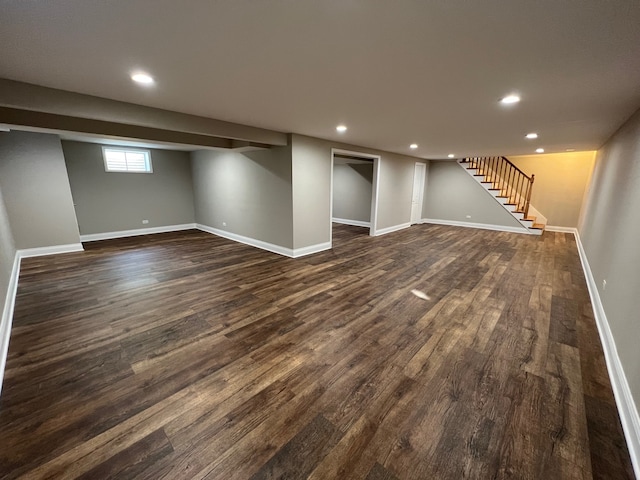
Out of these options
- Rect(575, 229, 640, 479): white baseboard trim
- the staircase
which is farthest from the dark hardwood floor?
the staircase

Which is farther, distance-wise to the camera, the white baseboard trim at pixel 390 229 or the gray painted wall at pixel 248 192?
the white baseboard trim at pixel 390 229

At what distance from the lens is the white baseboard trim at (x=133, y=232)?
6.24 m

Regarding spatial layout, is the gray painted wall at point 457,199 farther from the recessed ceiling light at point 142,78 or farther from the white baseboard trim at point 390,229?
the recessed ceiling light at point 142,78

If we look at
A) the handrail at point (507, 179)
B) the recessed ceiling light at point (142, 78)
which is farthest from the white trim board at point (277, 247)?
the handrail at point (507, 179)

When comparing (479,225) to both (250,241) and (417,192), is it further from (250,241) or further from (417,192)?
(250,241)

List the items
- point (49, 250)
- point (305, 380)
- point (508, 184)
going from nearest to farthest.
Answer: point (305, 380)
point (49, 250)
point (508, 184)

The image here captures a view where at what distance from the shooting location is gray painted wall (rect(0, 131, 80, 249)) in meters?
4.46

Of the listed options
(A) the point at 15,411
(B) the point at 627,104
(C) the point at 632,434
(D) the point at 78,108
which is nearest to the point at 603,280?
(B) the point at 627,104

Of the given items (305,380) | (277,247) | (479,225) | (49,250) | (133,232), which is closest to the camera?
(305,380)

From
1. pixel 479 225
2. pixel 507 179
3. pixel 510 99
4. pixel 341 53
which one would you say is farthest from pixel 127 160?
pixel 507 179

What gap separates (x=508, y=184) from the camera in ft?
28.0

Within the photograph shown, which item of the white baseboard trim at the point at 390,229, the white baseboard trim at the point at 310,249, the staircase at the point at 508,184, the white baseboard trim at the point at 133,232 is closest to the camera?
the white baseboard trim at the point at 310,249

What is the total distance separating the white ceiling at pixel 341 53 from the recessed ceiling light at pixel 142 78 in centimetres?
9

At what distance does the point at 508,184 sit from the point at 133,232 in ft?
38.2
